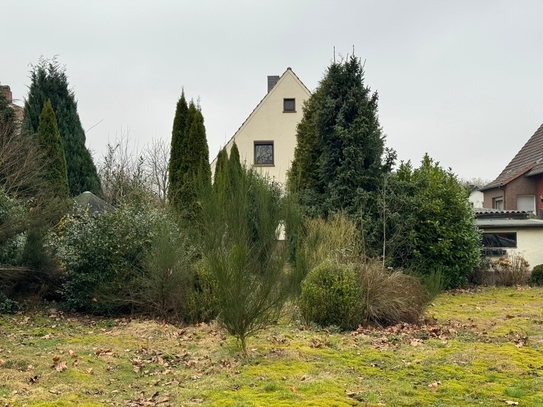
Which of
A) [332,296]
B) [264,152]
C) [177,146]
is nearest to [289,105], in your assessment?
[264,152]

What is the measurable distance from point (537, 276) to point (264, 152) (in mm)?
14387

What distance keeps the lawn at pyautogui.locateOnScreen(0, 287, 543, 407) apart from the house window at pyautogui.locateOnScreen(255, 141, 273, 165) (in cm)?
1875

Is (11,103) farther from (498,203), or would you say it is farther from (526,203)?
(498,203)

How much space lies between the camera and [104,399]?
5.63 m

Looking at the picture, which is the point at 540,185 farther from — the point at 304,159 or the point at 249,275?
the point at 249,275

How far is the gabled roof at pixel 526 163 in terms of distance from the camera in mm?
29484

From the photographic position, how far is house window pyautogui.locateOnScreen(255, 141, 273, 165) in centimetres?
2902

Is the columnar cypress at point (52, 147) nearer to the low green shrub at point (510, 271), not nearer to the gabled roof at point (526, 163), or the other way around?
the low green shrub at point (510, 271)

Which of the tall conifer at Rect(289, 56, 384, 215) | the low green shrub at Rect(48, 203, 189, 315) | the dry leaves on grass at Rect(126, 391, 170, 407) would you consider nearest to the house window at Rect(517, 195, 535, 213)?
the tall conifer at Rect(289, 56, 384, 215)

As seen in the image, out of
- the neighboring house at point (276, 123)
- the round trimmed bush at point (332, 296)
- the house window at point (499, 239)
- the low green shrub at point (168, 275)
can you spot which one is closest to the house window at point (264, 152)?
the neighboring house at point (276, 123)

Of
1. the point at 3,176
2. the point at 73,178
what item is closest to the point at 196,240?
the point at 3,176

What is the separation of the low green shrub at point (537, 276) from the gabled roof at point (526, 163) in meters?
9.59

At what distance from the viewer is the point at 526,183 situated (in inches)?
1180

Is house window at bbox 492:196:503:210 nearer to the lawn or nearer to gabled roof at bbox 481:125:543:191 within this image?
gabled roof at bbox 481:125:543:191
